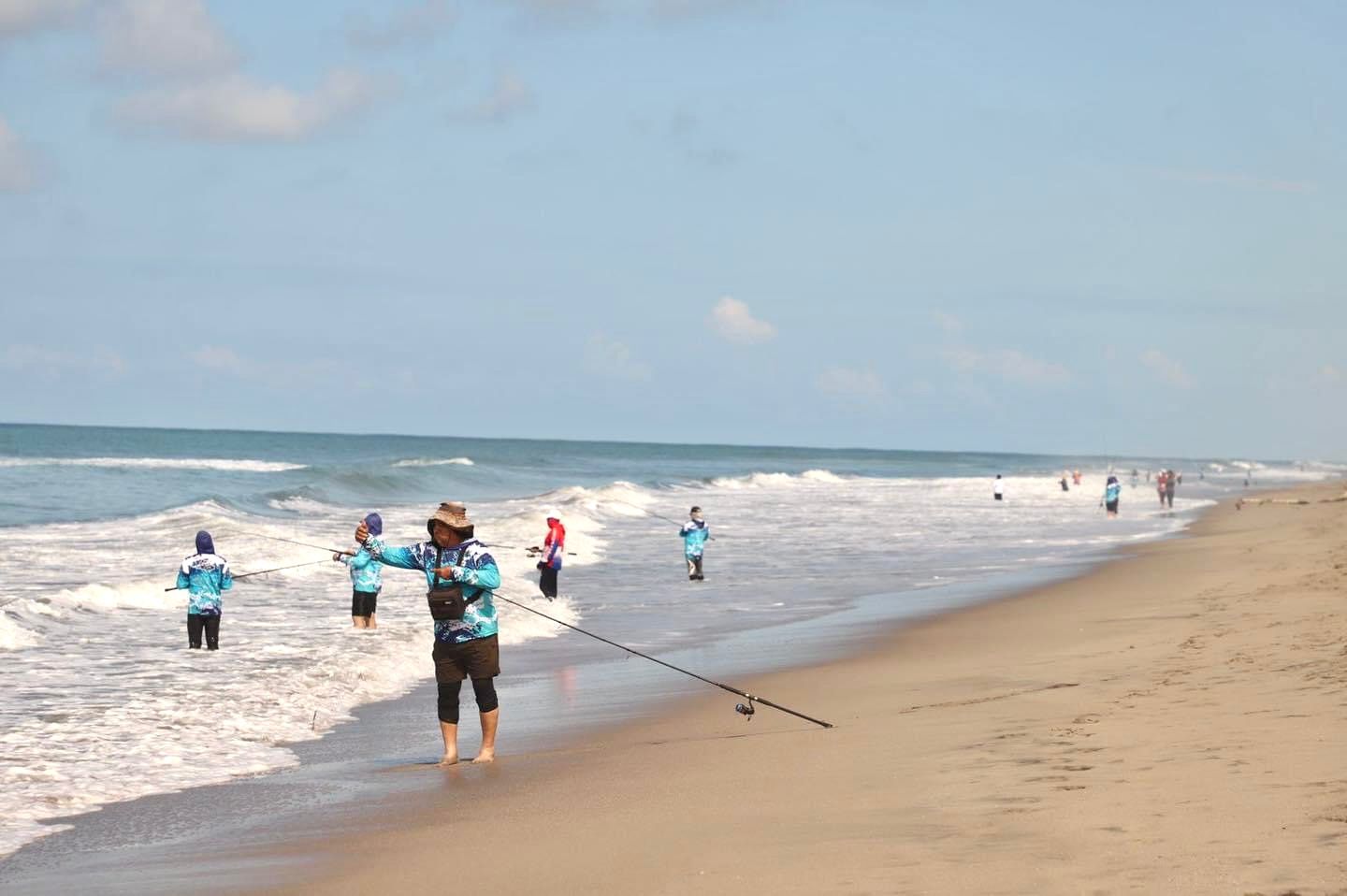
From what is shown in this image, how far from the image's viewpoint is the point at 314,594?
19344 mm

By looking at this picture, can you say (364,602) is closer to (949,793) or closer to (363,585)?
(363,585)

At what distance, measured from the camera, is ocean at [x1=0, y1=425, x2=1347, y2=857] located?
30.8 feet

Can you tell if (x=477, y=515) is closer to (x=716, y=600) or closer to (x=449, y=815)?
(x=716, y=600)

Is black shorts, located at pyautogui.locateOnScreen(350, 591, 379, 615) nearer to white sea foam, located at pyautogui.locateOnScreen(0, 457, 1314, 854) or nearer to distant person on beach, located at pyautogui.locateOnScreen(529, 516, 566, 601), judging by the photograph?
white sea foam, located at pyautogui.locateOnScreen(0, 457, 1314, 854)

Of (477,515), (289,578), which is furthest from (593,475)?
(289,578)

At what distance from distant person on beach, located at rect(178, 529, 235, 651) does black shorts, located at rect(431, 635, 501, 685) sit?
5.97 meters

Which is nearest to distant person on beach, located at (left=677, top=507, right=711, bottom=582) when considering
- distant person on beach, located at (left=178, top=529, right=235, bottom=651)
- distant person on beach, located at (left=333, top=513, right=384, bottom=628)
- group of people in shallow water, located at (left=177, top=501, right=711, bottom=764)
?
distant person on beach, located at (left=333, top=513, right=384, bottom=628)

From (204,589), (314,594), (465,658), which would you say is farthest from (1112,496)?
(465,658)

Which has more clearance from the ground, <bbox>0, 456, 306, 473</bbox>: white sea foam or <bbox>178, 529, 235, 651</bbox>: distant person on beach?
→ <bbox>0, 456, 306, 473</bbox>: white sea foam

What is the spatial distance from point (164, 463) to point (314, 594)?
65086 mm

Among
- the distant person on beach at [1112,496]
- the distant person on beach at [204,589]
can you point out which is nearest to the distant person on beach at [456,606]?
the distant person on beach at [204,589]

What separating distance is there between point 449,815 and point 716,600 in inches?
488

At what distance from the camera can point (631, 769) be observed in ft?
25.9

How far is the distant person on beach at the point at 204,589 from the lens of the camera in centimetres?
1358
